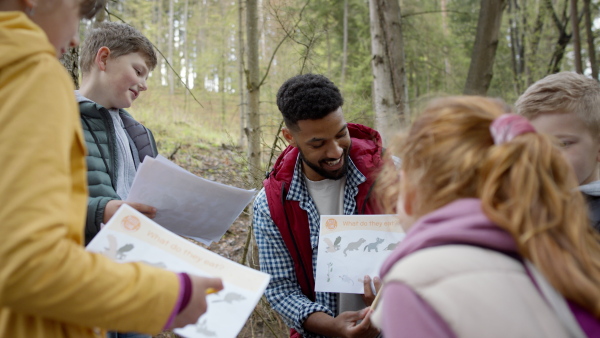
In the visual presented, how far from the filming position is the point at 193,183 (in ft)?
6.20

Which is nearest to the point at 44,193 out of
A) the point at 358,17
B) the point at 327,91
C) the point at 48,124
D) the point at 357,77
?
the point at 48,124

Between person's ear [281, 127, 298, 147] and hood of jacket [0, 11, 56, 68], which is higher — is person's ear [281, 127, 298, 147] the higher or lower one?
the lower one

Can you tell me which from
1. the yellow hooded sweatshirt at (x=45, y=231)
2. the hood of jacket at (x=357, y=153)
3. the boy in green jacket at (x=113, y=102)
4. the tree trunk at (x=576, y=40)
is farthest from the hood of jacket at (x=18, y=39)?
the tree trunk at (x=576, y=40)

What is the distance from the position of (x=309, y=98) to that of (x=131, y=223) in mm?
1231

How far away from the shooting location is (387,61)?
5.26m

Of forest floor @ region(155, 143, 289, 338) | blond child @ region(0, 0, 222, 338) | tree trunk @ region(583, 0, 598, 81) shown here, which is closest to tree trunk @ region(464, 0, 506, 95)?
tree trunk @ region(583, 0, 598, 81)

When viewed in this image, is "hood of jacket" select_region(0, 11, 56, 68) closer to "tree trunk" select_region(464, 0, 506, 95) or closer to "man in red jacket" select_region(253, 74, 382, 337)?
"man in red jacket" select_region(253, 74, 382, 337)

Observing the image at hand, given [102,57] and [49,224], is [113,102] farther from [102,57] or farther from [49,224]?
[49,224]

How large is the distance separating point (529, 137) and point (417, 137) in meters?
0.27

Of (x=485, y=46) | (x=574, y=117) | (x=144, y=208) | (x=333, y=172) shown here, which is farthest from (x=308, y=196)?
(x=485, y=46)

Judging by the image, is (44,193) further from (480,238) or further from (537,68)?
(537,68)

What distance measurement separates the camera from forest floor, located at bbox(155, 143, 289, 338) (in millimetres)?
4090

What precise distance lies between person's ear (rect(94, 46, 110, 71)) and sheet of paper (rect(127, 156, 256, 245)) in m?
0.89

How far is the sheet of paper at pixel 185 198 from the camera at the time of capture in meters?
1.84
